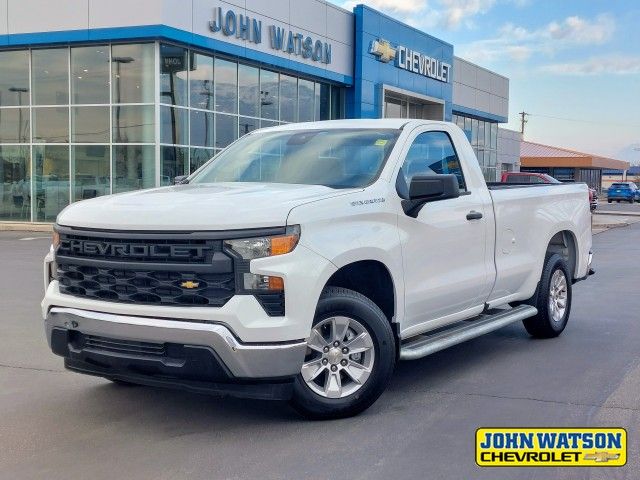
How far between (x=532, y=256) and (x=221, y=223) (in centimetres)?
387

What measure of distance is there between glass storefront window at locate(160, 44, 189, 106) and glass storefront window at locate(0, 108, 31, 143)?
17.3 feet

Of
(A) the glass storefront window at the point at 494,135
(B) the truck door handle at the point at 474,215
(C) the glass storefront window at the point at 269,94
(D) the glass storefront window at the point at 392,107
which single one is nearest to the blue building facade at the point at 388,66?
(D) the glass storefront window at the point at 392,107

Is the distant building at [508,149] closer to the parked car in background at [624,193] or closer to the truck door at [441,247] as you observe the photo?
the parked car in background at [624,193]

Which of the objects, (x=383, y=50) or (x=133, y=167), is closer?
(x=133, y=167)

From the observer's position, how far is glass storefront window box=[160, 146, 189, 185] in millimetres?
23781

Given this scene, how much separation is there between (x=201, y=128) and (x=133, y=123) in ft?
7.51

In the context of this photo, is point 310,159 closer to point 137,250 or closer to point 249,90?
point 137,250

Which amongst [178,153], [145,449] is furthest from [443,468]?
[178,153]

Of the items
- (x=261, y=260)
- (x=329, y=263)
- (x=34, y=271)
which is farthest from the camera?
(x=34, y=271)

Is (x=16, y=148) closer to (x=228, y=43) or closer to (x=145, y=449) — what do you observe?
(x=228, y=43)

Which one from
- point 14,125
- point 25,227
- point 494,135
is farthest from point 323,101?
point 494,135

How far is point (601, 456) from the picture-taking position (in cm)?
462

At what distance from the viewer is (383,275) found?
557 centimetres

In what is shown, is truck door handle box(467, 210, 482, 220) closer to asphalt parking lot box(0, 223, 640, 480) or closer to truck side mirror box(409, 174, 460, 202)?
truck side mirror box(409, 174, 460, 202)
